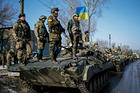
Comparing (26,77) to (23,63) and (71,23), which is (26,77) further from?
(71,23)

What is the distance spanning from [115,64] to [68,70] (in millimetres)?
9179

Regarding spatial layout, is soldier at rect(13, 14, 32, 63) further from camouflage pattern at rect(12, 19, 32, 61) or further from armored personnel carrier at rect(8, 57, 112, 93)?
armored personnel carrier at rect(8, 57, 112, 93)

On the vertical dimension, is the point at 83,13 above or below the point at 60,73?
above

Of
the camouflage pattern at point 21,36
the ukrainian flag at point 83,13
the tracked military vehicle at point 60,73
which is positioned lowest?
the tracked military vehicle at point 60,73

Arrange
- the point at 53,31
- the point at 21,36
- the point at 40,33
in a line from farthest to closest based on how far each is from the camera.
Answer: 1. the point at 40,33
2. the point at 21,36
3. the point at 53,31

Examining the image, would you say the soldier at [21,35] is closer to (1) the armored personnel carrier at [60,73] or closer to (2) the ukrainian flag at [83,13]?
(1) the armored personnel carrier at [60,73]

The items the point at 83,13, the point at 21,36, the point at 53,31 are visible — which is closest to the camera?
the point at 53,31

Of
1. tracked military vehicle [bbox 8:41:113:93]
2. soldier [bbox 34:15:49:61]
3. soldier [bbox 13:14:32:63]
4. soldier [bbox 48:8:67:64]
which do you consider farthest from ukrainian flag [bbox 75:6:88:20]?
tracked military vehicle [bbox 8:41:113:93]

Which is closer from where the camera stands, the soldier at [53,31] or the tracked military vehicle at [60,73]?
the tracked military vehicle at [60,73]

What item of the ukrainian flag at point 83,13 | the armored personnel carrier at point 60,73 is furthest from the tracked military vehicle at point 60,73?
the ukrainian flag at point 83,13

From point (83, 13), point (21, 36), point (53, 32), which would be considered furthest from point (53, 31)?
point (83, 13)

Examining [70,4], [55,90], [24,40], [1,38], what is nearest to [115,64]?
[55,90]

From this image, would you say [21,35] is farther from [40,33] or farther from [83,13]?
[83,13]

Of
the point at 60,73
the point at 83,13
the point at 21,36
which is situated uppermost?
the point at 83,13
